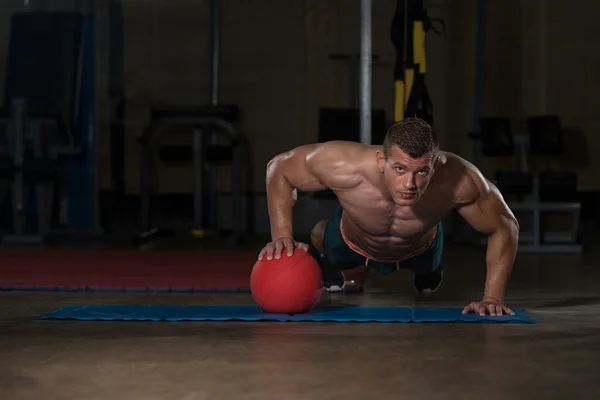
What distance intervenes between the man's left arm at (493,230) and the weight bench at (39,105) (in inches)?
192

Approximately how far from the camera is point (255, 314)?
3.80 metres

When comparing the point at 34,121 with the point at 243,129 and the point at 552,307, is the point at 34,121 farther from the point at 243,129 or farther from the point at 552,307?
the point at 552,307

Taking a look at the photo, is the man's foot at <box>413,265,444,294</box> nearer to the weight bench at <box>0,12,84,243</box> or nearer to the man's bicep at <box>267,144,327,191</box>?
the man's bicep at <box>267,144,327,191</box>

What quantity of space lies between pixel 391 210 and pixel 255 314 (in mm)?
664

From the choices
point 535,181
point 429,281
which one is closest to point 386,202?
point 429,281

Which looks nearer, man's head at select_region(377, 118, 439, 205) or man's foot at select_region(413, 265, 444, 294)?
man's head at select_region(377, 118, 439, 205)

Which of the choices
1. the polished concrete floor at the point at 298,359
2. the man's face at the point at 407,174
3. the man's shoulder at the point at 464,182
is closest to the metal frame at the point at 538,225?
the polished concrete floor at the point at 298,359

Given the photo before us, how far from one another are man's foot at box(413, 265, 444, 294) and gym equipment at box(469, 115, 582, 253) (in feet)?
9.48

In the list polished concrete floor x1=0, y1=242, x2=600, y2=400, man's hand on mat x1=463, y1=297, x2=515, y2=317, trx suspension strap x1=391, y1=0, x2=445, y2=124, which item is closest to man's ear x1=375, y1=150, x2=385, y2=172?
polished concrete floor x1=0, y1=242, x2=600, y2=400

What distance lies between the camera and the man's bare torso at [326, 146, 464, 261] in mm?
3738

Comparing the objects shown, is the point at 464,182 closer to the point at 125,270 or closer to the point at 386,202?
the point at 386,202

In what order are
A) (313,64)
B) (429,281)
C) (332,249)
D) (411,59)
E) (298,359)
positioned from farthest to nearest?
(313,64) < (411,59) < (429,281) < (332,249) < (298,359)

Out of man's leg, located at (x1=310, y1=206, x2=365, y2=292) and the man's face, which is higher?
the man's face

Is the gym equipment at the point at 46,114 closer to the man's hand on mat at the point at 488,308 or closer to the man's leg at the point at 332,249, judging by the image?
the man's leg at the point at 332,249
